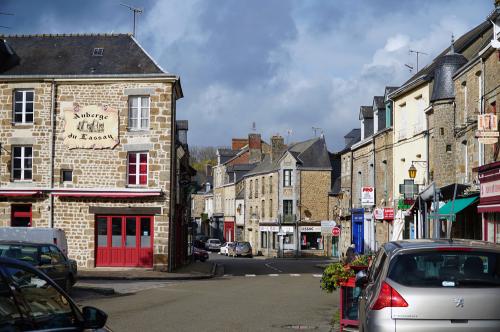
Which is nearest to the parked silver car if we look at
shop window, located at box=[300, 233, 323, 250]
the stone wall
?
the stone wall

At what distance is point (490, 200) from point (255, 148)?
59.8 meters

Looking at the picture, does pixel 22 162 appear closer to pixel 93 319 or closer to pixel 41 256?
pixel 41 256

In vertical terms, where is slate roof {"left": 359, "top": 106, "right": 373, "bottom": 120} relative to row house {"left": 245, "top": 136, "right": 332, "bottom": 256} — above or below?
above

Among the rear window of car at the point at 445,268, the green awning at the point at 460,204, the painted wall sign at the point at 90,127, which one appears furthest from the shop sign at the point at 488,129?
the painted wall sign at the point at 90,127

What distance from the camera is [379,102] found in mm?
40562

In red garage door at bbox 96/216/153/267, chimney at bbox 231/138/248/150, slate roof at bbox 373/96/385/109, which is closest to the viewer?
red garage door at bbox 96/216/153/267

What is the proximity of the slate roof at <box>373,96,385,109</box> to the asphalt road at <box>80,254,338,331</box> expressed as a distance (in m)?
17.1

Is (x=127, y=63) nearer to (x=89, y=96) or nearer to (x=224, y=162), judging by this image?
(x=89, y=96)

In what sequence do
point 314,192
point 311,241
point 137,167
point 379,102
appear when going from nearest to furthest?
point 137,167 → point 379,102 → point 314,192 → point 311,241

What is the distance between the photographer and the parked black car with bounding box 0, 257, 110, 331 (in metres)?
5.12

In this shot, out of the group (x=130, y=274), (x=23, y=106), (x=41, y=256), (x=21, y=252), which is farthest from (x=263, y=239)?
(x=21, y=252)

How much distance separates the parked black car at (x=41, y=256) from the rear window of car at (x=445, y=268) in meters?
12.0

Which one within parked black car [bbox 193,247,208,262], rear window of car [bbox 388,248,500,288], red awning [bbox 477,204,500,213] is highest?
red awning [bbox 477,204,500,213]

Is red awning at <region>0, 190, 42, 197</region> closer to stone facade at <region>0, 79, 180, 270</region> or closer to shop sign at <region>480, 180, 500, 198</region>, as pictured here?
stone facade at <region>0, 79, 180, 270</region>
